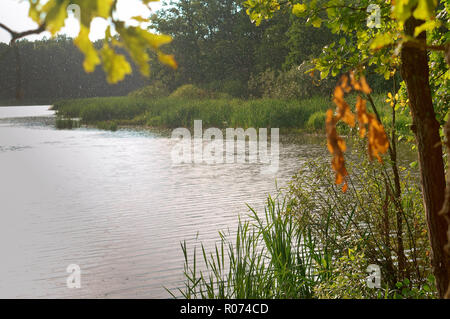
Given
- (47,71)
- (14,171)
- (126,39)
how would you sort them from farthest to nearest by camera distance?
1. (47,71)
2. (14,171)
3. (126,39)

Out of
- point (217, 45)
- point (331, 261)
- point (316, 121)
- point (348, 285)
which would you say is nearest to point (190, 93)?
point (217, 45)

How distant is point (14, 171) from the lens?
12766 millimetres

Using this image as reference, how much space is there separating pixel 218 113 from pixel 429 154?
20057 mm

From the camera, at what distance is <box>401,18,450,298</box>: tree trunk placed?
2.58 m

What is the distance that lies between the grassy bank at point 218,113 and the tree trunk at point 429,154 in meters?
12.2

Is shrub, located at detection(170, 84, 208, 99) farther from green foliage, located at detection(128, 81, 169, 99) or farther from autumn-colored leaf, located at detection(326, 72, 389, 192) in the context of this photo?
autumn-colored leaf, located at detection(326, 72, 389, 192)

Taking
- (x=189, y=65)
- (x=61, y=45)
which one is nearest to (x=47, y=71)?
(x=61, y=45)

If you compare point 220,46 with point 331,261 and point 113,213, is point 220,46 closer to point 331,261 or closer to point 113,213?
point 113,213

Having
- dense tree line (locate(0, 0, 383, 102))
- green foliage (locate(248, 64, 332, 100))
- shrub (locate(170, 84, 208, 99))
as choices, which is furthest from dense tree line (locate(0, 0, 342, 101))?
green foliage (locate(248, 64, 332, 100))

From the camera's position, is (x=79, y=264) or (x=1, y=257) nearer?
(x=79, y=264)

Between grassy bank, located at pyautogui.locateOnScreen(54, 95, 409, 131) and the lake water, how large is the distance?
13.0 feet
